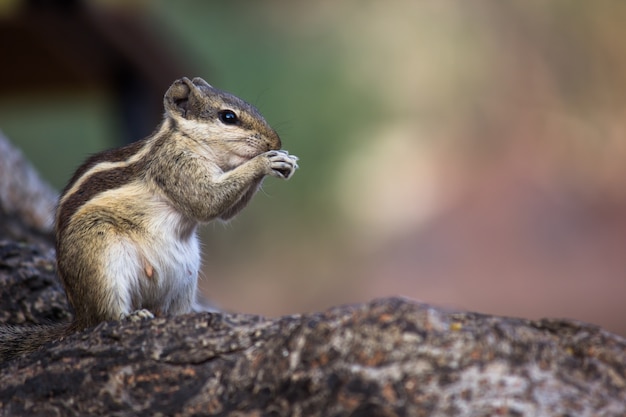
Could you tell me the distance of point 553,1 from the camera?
60.7 feet

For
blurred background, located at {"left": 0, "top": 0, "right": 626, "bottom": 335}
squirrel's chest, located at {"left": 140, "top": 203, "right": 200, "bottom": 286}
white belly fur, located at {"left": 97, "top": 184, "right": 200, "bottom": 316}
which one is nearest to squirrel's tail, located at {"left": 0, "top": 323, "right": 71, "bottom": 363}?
white belly fur, located at {"left": 97, "top": 184, "right": 200, "bottom": 316}

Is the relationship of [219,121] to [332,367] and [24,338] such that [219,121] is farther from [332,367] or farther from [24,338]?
[332,367]

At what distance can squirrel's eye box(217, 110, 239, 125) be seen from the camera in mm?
4422

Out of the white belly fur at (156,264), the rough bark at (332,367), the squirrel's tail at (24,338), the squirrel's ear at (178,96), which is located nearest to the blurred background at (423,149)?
the squirrel's ear at (178,96)

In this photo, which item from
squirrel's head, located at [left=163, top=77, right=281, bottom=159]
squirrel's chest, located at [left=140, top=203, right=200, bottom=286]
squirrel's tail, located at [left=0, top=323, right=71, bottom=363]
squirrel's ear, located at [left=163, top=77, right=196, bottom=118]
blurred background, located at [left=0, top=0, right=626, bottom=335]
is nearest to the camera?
squirrel's tail, located at [left=0, top=323, right=71, bottom=363]

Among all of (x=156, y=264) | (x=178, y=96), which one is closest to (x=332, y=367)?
(x=156, y=264)

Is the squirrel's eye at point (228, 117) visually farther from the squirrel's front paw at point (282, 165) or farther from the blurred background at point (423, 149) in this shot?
the blurred background at point (423, 149)

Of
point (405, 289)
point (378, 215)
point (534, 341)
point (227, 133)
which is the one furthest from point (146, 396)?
point (378, 215)

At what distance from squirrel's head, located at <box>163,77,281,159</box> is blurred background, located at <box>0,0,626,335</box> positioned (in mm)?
10971

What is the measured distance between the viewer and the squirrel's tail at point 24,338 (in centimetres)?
386

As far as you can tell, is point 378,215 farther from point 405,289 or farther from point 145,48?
point 145,48

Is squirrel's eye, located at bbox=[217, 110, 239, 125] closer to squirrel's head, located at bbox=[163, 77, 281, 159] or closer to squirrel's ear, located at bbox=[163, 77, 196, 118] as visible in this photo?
squirrel's head, located at bbox=[163, 77, 281, 159]

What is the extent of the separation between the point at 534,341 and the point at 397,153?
597 inches

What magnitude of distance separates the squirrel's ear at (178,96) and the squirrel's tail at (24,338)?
104cm
